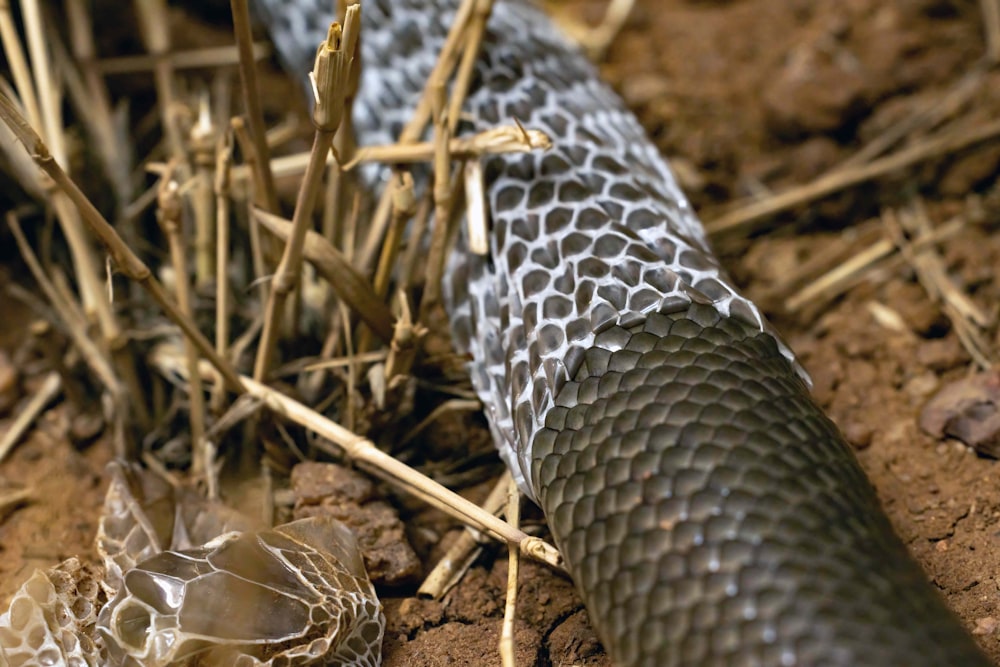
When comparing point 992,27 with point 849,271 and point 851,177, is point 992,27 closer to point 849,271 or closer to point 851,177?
point 851,177

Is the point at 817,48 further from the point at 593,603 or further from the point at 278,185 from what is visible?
the point at 593,603

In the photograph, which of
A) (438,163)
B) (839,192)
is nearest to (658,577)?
(438,163)

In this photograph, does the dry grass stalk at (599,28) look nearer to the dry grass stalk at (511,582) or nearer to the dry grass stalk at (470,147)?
the dry grass stalk at (470,147)

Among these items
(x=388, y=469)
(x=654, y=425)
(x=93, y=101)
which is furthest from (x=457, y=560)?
(x=93, y=101)

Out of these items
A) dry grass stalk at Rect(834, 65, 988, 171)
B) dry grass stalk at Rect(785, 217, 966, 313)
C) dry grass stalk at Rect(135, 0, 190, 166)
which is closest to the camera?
dry grass stalk at Rect(785, 217, 966, 313)

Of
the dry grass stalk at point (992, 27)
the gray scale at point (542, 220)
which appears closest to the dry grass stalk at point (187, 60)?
the gray scale at point (542, 220)

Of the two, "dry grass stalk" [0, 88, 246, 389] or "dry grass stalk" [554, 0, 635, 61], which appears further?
"dry grass stalk" [554, 0, 635, 61]

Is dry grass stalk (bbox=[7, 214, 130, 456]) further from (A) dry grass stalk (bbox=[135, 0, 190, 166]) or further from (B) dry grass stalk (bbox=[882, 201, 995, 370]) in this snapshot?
(B) dry grass stalk (bbox=[882, 201, 995, 370])

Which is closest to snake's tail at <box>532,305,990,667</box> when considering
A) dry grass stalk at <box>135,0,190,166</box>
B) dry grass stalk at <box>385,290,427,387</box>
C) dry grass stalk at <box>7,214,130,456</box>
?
dry grass stalk at <box>385,290,427,387</box>
